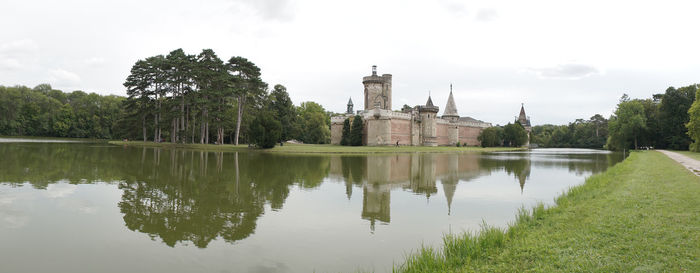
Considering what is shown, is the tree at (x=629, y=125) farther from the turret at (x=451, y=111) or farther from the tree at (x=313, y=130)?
the tree at (x=313, y=130)

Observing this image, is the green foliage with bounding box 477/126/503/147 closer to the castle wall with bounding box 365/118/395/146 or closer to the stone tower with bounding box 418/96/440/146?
the stone tower with bounding box 418/96/440/146

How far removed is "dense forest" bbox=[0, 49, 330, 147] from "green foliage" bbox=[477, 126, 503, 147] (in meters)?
29.9

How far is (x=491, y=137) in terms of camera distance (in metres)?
67.8

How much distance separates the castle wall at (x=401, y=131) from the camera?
54594mm

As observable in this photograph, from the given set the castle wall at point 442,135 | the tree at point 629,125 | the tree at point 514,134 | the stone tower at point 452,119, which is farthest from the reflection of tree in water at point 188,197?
the tree at point 514,134

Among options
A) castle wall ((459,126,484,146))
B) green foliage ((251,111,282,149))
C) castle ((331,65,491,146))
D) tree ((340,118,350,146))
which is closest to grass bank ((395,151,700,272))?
green foliage ((251,111,282,149))

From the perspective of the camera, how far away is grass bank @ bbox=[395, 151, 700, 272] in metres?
4.25

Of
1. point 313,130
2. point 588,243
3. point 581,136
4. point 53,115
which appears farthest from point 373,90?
point 581,136

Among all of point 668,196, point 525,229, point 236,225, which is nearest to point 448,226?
point 525,229

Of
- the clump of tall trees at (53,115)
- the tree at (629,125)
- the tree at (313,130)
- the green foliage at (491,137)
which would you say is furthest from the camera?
the green foliage at (491,137)

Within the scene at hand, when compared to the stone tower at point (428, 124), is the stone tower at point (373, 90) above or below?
above

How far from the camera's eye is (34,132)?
67.4 meters

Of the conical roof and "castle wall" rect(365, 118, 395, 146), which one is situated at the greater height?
the conical roof

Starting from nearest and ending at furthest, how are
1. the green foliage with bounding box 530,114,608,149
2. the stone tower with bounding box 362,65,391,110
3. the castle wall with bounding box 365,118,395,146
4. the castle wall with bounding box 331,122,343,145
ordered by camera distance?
the castle wall with bounding box 365,118,395,146 < the stone tower with bounding box 362,65,391,110 < the castle wall with bounding box 331,122,343,145 < the green foliage with bounding box 530,114,608,149
